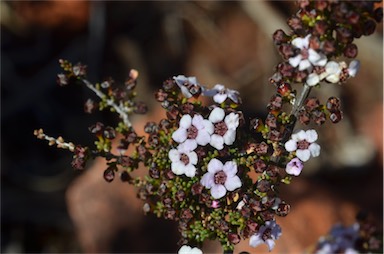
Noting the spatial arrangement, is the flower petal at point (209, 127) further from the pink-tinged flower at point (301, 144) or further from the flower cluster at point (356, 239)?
the flower cluster at point (356, 239)

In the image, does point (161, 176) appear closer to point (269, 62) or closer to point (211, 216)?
point (211, 216)

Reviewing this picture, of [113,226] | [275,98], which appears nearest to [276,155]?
[275,98]

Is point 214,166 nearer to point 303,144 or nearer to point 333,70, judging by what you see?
point 303,144

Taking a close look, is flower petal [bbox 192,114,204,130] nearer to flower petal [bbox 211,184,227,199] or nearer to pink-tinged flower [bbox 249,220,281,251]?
flower petal [bbox 211,184,227,199]

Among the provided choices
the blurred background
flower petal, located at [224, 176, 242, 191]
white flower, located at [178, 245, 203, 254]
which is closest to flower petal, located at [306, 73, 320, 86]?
flower petal, located at [224, 176, 242, 191]

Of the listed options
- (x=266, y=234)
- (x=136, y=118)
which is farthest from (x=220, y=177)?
(x=136, y=118)

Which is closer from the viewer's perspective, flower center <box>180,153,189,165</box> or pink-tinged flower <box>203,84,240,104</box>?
flower center <box>180,153,189,165</box>

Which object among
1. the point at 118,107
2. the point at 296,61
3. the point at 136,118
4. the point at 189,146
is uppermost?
the point at 136,118
